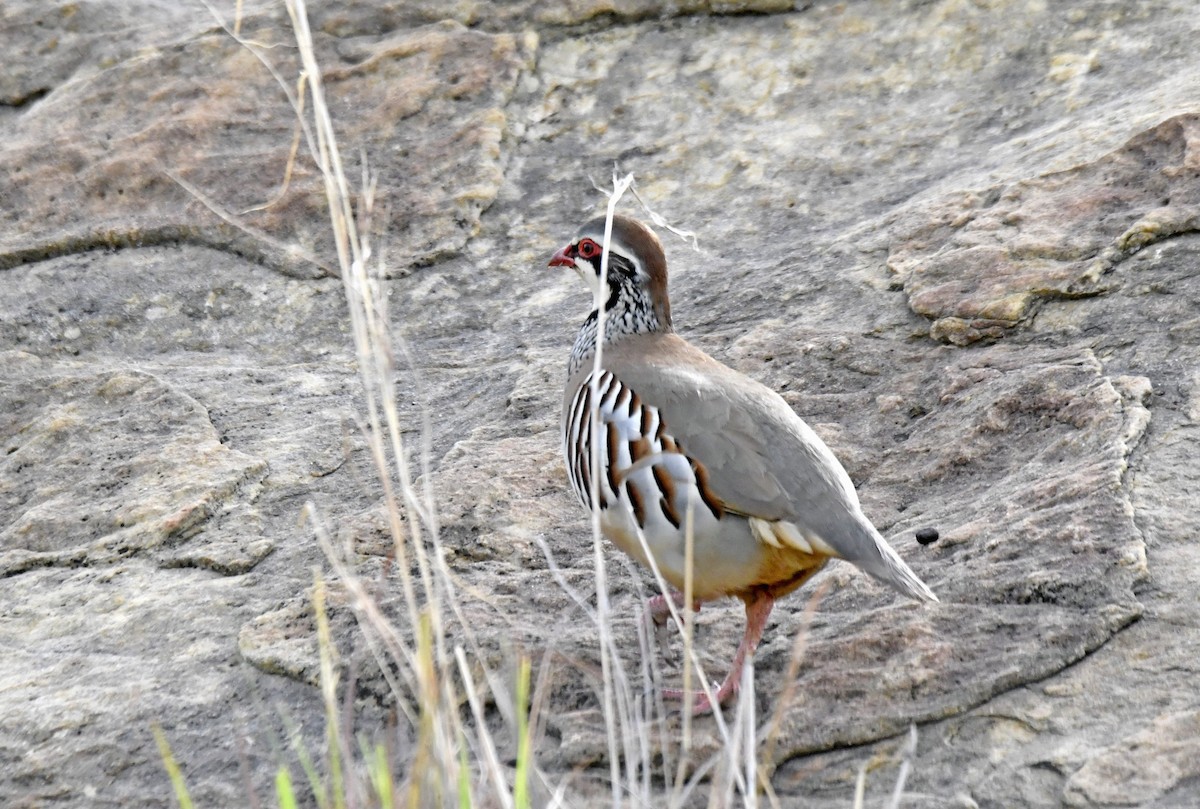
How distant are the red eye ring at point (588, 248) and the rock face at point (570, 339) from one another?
0.49 m

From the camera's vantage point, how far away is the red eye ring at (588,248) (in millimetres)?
3937

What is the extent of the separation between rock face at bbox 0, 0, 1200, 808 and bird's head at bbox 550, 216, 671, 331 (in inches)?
16.4

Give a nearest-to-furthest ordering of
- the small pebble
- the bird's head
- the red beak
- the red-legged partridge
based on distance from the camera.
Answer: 1. the red-legged partridge
2. the small pebble
3. the bird's head
4. the red beak

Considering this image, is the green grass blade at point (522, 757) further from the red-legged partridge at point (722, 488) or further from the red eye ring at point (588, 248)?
the red eye ring at point (588, 248)

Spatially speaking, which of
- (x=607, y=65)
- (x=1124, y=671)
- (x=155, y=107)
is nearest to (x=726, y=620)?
(x=1124, y=671)

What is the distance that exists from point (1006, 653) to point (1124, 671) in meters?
0.22

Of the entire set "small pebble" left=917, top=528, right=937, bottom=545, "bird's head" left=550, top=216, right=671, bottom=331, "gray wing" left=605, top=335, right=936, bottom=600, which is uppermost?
"bird's head" left=550, top=216, right=671, bottom=331

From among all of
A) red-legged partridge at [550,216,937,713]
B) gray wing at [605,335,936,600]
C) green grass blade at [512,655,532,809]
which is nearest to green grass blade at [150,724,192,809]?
green grass blade at [512,655,532,809]

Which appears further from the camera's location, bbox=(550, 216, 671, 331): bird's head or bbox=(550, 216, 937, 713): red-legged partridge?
bbox=(550, 216, 671, 331): bird's head

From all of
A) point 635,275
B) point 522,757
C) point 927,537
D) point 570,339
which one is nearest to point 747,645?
point 927,537

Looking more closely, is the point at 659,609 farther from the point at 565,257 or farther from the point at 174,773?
the point at 174,773

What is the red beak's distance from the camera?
399 cm

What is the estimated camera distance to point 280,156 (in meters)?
5.33

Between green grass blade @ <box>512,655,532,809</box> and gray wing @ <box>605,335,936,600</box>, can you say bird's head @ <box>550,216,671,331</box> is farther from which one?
green grass blade @ <box>512,655,532,809</box>
